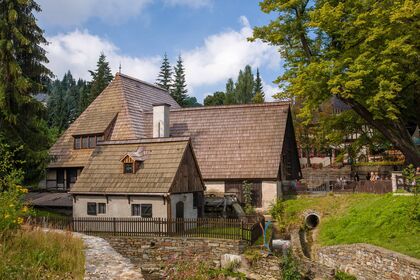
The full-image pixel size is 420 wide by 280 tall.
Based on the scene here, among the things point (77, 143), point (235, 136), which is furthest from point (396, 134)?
point (77, 143)

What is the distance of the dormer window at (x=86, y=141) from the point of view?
1248 inches

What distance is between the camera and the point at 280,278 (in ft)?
52.3

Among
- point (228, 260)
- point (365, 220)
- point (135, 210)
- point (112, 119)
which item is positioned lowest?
point (228, 260)

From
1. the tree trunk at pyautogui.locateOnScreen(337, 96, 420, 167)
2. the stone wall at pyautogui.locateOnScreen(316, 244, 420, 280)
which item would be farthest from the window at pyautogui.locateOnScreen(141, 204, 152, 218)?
the tree trunk at pyautogui.locateOnScreen(337, 96, 420, 167)

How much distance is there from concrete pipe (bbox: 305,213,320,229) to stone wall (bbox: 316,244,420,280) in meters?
5.14

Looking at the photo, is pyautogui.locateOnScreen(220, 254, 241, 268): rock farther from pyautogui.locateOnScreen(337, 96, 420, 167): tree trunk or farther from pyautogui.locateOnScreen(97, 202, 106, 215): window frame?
pyautogui.locateOnScreen(337, 96, 420, 167): tree trunk

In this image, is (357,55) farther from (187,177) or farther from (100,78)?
(100,78)

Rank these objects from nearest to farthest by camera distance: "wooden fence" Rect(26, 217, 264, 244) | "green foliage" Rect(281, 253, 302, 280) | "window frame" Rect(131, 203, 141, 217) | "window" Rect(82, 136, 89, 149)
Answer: "green foliage" Rect(281, 253, 302, 280) → "wooden fence" Rect(26, 217, 264, 244) → "window frame" Rect(131, 203, 141, 217) → "window" Rect(82, 136, 89, 149)

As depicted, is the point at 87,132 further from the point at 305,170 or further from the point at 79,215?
the point at 305,170

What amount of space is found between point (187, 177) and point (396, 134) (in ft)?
43.4

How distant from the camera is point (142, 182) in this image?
2150cm

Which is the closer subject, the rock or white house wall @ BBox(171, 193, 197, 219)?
the rock

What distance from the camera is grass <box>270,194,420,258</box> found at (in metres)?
15.9

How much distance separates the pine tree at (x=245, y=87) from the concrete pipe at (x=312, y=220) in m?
60.6
